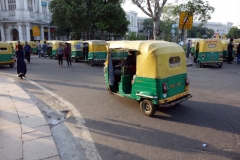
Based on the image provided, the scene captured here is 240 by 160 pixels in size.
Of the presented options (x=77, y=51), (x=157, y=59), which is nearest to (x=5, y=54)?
(x=77, y=51)

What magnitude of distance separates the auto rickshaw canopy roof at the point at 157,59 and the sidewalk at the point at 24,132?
2.79 m

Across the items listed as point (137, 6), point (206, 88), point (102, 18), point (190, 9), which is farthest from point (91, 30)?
point (206, 88)

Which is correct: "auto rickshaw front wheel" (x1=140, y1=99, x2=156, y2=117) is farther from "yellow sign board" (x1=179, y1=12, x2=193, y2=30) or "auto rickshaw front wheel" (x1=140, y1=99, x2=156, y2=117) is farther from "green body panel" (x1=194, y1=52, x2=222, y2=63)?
"yellow sign board" (x1=179, y1=12, x2=193, y2=30)

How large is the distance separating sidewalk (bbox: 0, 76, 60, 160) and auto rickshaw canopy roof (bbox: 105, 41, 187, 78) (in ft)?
9.15

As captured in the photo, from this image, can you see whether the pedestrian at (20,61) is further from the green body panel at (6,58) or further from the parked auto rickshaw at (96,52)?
the parked auto rickshaw at (96,52)

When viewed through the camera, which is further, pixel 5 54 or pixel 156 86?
pixel 5 54

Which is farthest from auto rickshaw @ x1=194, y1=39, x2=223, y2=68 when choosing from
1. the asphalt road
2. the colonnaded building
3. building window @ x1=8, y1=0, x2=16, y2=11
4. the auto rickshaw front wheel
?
building window @ x1=8, y1=0, x2=16, y2=11

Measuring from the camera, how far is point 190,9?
55.2 feet

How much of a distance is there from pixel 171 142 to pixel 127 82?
269 cm

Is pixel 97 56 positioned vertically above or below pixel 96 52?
below

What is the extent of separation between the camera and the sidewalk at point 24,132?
390cm

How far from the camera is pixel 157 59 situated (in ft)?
17.5

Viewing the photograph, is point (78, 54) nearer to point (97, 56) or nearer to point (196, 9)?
point (97, 56)

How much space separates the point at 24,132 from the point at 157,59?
354 cm
